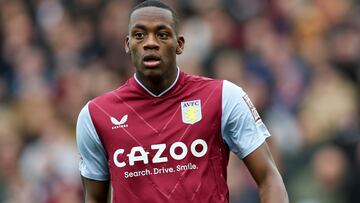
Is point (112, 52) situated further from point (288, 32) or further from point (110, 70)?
point (288, 32)

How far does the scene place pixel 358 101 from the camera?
1362 cm

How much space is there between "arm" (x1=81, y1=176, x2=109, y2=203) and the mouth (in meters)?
0.82

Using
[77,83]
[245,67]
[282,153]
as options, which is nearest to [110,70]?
[77,83]

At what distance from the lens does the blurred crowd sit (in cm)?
1297

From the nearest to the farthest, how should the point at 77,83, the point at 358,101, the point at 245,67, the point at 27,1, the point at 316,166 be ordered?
the point at 316,166 → the point at 358,101 → the point at 245,67 → the point at 77,83 → the point at 27,1

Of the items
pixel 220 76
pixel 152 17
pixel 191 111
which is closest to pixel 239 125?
pixel 191 111

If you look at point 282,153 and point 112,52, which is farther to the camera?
point 112,52

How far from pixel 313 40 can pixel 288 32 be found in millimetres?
359

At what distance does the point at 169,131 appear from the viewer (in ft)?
24.2

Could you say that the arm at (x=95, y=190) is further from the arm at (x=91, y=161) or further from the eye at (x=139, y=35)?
the eye at (x=139, y=35)

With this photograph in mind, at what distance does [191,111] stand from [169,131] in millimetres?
176

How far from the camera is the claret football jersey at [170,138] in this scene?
23.9 feet

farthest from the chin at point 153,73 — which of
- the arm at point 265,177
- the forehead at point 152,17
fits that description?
the arm at point 265,177

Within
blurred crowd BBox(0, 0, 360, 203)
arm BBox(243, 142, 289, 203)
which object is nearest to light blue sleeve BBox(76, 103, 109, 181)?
arm BBox(243, 142, 289, 203)
